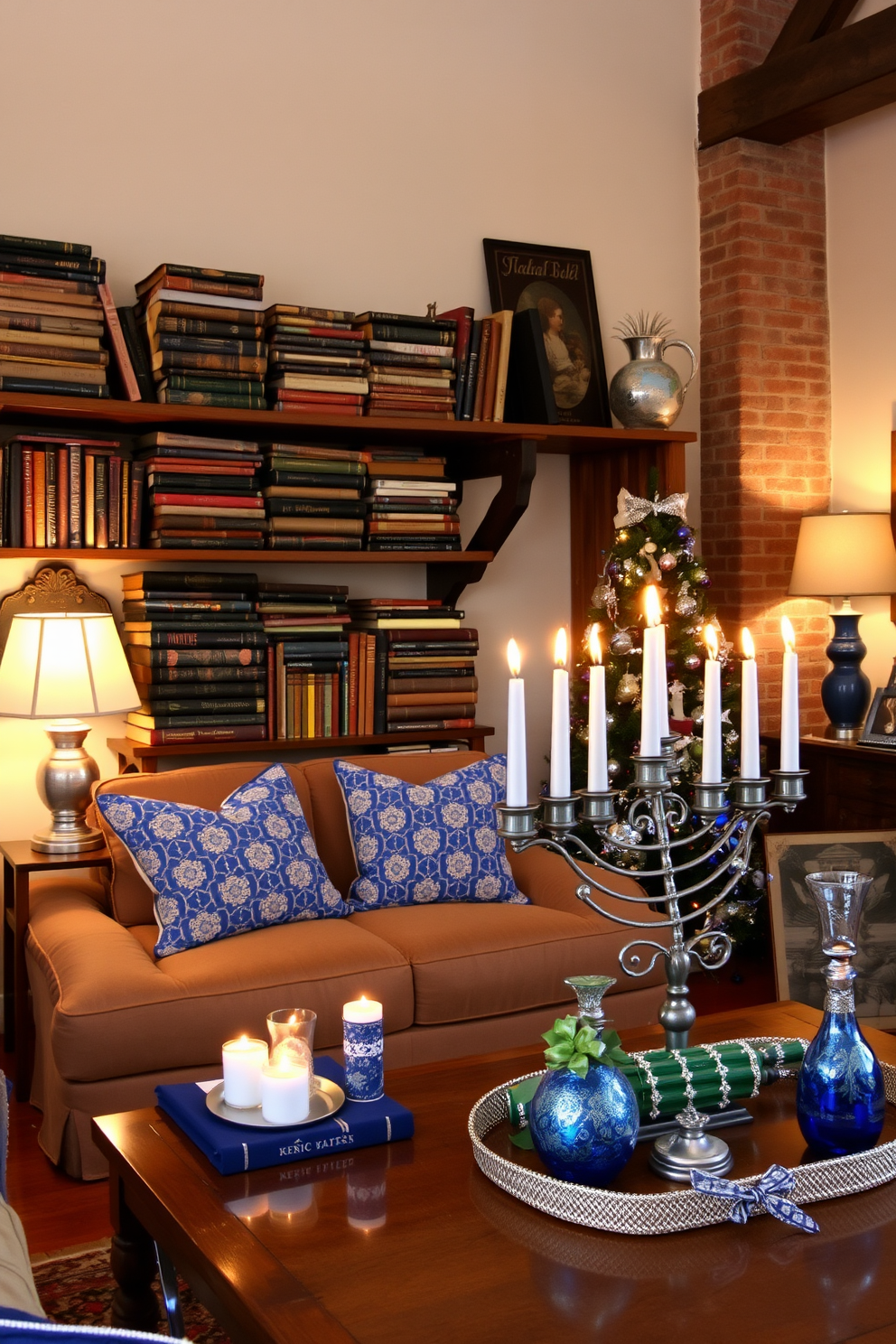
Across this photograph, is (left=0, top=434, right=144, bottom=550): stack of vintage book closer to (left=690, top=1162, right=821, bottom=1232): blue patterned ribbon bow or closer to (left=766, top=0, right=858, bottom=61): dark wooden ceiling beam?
(left=690, top=1162, right=821, bottom=1232): blue patterned ribbon bow

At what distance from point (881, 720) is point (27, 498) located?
269cm

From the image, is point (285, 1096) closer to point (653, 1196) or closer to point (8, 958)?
point (653, 1196)

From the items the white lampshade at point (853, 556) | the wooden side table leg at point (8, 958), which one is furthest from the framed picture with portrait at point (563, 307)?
the wooden side table leg at point (8, 958)

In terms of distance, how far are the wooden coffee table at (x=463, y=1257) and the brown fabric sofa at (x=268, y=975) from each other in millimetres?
735

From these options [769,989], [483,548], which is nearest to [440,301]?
[483,548]

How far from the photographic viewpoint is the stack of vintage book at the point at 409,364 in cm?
378

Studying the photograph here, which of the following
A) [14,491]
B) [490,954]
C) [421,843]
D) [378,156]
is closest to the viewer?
[490,954]

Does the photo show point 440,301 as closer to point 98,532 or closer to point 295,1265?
point 98,532

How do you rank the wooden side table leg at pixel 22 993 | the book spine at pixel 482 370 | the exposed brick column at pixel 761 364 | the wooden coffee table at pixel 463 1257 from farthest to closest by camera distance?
the exposed brick column at pixel 761 364 → the book spine at pixel 482 370 → the wooden side table leg at pixel 22 993 → the wooden coffee table at pixel 463 1257

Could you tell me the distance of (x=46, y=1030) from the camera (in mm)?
2818

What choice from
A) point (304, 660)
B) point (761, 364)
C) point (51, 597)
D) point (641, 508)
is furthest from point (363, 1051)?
point (761, 364)

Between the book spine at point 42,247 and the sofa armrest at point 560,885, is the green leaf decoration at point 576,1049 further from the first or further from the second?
the book spine at point 42,247

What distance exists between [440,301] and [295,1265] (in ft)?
11.1

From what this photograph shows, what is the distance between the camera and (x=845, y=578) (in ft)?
14.0
